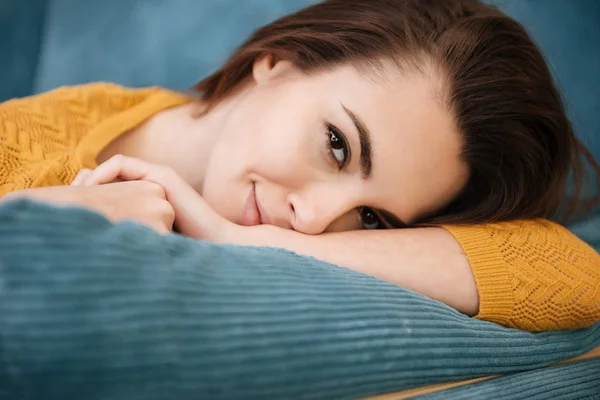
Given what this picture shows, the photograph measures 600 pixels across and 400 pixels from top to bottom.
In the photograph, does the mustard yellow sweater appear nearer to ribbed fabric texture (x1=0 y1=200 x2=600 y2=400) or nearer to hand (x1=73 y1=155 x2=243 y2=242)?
hand (x1=73 y1=155 x2=243 y2=242)

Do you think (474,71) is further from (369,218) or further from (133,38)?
(133,38)

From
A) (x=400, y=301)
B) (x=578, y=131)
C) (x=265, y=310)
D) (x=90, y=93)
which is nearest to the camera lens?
(x=265, y=310)

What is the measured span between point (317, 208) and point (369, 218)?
0.17m

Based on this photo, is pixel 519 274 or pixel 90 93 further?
pixel 90 93

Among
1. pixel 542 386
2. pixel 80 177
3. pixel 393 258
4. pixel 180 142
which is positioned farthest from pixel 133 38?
pixel 542 386

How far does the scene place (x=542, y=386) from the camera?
69 cm

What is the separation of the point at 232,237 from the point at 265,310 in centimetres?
32

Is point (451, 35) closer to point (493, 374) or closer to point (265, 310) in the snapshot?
point (493, 374)

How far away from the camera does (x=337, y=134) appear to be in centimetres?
87

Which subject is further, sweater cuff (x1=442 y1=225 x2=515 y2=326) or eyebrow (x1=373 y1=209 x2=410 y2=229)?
eyebrow (x1=373 y1=209 x2=410 y2=229)

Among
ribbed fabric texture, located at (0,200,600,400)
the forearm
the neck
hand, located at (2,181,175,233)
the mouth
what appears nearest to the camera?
ribbed fabric texture, located at (0,200,600,400)

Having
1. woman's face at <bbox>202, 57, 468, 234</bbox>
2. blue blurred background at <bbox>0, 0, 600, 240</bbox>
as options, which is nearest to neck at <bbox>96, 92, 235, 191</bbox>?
woman's face at <bbox>202, 57, 468, 234</bbox>

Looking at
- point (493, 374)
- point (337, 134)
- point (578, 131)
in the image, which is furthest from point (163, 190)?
point (578, 131)

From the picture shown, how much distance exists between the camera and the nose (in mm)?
833
